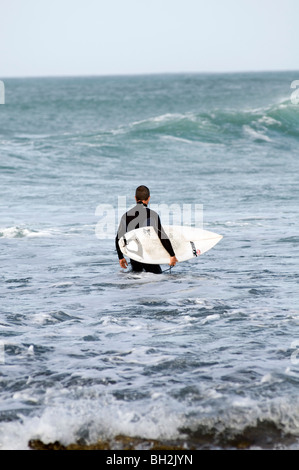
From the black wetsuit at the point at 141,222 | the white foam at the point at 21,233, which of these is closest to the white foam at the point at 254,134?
the white foam at the point at 21,233

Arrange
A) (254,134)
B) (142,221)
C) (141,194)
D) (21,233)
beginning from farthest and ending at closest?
(254,134)
(21,233)
(142,221)
(141,194)

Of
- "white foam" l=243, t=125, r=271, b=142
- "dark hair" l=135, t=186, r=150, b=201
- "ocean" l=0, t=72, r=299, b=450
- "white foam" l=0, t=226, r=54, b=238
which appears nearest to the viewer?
"ocean" l=0, t=72, r=299, b=450

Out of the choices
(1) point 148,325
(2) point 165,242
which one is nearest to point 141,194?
(2) point 165,242

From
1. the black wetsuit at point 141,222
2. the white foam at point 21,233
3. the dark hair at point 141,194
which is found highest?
the dark hair at point 141,194

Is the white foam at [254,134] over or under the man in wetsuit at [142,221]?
under

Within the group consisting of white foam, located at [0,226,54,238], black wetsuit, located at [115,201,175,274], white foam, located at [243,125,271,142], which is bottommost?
white foam, located at [0,226,54,238]

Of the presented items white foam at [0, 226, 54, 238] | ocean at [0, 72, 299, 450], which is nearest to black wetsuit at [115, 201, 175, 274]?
ocean at [0, 72, 299, 450]

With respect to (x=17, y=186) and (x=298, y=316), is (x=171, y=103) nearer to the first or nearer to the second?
(x=17, y=186)

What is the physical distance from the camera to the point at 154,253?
955cm

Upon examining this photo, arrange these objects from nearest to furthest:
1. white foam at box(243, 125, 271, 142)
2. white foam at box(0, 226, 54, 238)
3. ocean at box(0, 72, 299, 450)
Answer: ocean at box(0, 72, 299, 450) < white foam at box(0, 226, 54, 238) < white foam at box(243, 125, 271, 142)

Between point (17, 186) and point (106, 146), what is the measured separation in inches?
403

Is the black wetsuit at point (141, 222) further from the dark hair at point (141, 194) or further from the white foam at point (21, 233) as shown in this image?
the white foam at point (21, 233)

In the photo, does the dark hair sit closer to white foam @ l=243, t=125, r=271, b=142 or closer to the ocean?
the ocean

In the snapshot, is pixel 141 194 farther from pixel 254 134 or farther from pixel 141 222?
pixel 254 134
